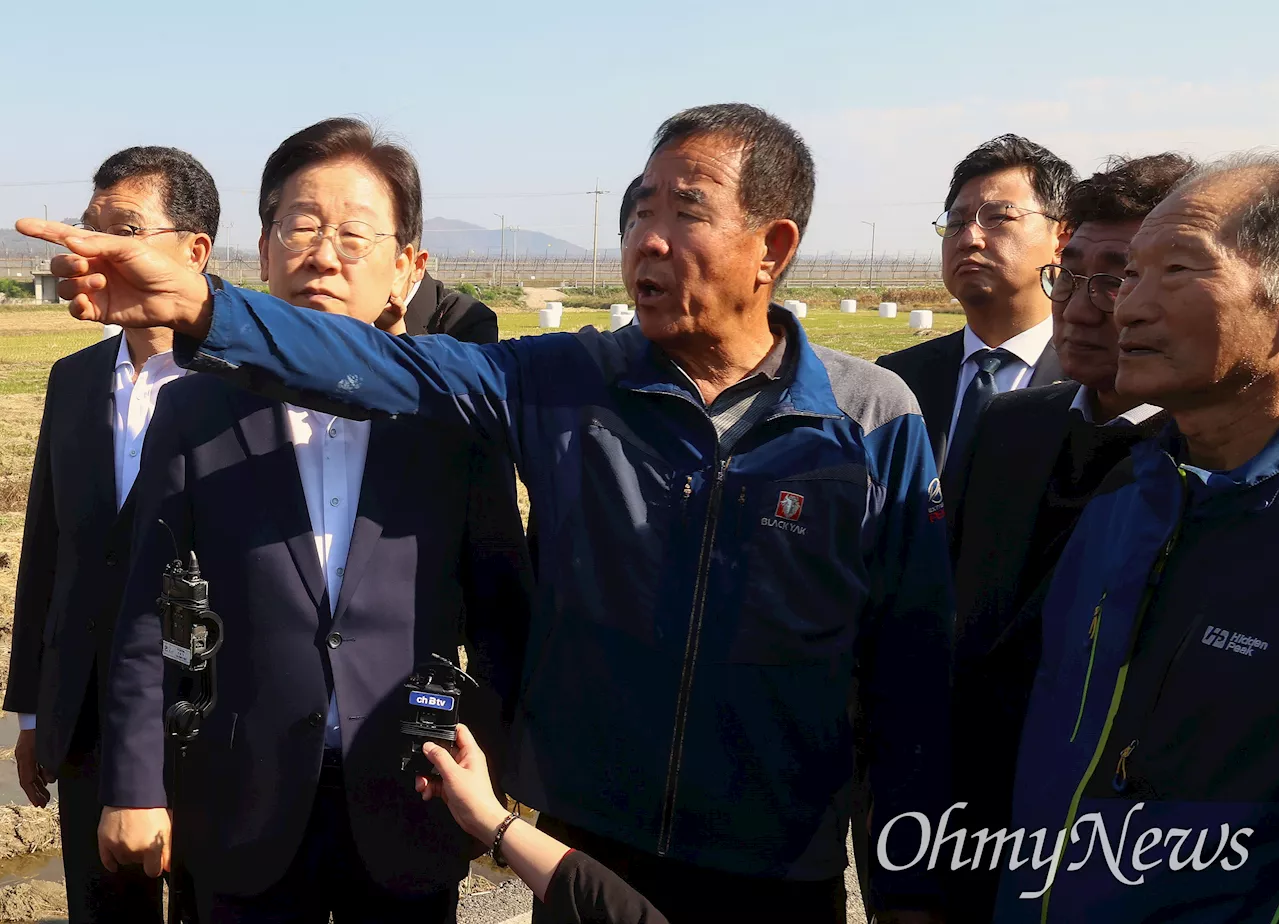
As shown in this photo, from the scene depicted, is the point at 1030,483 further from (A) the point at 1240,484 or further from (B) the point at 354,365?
(B) the point at 354,365

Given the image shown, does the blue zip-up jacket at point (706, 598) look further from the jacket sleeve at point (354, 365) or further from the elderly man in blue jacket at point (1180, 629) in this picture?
the elderly man in blue jacket at point (1180, 629)

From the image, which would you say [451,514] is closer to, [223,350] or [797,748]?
[223,350]

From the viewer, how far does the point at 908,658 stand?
227 centimetres

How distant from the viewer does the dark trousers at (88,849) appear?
2.91 m

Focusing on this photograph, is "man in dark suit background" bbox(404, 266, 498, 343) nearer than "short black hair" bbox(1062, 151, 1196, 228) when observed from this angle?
No

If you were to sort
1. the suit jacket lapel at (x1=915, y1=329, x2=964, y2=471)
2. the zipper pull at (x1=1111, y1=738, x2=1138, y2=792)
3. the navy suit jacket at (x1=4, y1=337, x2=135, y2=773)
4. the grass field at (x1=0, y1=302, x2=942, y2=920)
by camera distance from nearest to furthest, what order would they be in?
the zipper pull at (x1=1111, y1=738, x2=1138, y2=792) < the navy suit jacket at (x1=4, y1=337, x2=135, y2=773) < the suit jacket lapel at (x1=915, y1=329, x2=964, y2=471) < the grass field at (x1=0, y1=302, x2=942, y2=920)

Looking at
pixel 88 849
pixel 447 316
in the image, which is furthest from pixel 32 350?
pixel 88 849

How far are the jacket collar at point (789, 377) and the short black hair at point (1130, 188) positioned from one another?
2.92ft

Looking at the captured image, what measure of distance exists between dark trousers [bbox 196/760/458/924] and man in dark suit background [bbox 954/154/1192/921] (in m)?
1.16

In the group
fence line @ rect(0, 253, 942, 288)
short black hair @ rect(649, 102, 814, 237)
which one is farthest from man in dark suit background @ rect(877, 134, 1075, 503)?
fence line @ rect(0, 253, 942, 288)

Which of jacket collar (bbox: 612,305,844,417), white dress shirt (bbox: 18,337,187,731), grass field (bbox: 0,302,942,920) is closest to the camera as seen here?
jacket collar (bbox: 612,305,844,417)

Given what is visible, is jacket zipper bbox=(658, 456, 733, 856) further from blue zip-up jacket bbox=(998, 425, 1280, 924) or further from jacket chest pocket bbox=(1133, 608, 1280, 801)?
jacket chest pocket bbox=(1133, 608, 1280, 801)

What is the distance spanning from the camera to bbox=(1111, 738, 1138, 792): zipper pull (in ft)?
6.14

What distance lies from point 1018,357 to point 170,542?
8.19 feet
